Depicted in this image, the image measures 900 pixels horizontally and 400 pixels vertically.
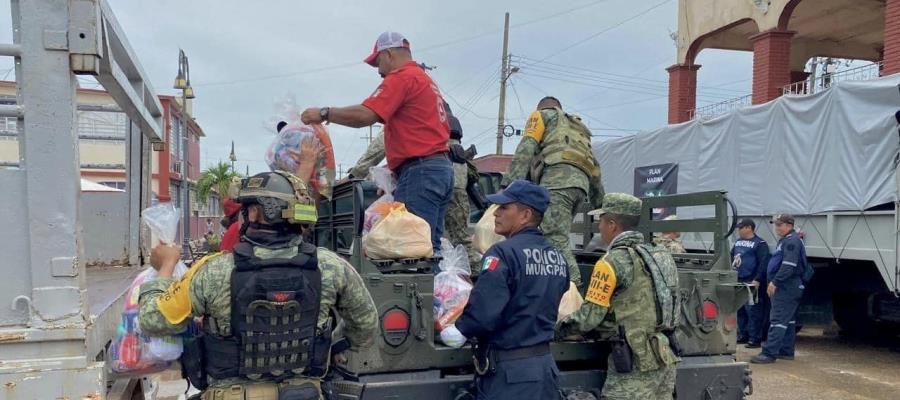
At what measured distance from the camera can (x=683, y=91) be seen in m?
16.8

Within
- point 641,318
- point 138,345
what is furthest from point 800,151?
point 138,345

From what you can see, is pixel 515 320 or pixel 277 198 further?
pixel 515 320

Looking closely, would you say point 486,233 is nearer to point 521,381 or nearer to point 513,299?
point 513,299

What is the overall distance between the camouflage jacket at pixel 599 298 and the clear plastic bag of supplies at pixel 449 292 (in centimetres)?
56

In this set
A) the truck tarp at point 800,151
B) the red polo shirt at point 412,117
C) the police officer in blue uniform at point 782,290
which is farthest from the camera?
the police officer in blue uniform at point 782,290

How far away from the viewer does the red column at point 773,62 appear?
45.3 ft

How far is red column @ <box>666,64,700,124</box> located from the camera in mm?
16641

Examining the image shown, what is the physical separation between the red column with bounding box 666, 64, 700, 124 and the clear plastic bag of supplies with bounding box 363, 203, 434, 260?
47.2 feet

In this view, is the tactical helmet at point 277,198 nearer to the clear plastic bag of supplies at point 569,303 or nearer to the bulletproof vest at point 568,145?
the clear plastic bag of supplies at point 569,303

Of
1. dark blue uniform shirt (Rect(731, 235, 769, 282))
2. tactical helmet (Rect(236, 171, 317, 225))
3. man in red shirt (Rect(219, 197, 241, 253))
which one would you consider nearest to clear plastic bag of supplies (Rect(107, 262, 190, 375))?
tactical helmet (Rect(236, 171, 317, 225))

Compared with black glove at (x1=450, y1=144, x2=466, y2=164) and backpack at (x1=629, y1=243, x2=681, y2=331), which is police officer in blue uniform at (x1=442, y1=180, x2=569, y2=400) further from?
black glove at (x1=450, y1=144, x2=466, y2=164)

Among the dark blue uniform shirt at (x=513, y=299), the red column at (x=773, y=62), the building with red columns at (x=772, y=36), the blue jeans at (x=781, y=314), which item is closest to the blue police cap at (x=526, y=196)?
the dark blue uniform shirt at (x=513, y=299)

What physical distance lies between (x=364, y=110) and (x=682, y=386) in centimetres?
235

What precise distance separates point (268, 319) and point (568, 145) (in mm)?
2454
